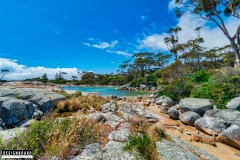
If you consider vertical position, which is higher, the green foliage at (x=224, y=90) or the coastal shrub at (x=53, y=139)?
the green foliage at (x=224, y=90)

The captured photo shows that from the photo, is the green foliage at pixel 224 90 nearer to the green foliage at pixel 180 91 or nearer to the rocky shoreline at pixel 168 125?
the rocky shoreline at pixel 168 125

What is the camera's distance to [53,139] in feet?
7.64

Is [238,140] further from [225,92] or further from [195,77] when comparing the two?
[195,77]

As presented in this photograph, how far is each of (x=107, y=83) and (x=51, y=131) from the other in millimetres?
56649

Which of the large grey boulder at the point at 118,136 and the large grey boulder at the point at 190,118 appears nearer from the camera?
the large grey boulder at the point at 118,136

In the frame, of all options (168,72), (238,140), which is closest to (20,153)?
(238,140)

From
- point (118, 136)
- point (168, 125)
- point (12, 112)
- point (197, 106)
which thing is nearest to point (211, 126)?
point (168, 125)

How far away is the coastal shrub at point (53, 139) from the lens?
6.71 ft

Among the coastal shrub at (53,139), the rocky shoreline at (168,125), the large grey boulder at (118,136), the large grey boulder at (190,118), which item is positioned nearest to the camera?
the coastal shrub at (53,139)

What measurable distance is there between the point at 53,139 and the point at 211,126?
590 cm

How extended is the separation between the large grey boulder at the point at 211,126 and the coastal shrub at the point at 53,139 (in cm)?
466

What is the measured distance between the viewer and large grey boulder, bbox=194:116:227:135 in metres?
4.77

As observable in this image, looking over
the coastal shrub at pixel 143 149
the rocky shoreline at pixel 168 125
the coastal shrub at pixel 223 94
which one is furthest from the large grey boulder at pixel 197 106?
the coastal shrub at pixel 143 149

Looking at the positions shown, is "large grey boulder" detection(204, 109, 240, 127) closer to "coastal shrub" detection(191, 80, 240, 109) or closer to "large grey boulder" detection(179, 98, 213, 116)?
"large grey boulder" detection(179, 98, 213, 116)
